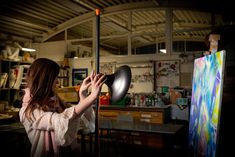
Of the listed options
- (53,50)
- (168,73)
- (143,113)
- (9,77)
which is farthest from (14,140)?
(168,73)

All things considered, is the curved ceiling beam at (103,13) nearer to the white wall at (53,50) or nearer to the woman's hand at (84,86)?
the white wall at (53,50)

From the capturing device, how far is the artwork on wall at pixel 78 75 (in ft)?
21.8

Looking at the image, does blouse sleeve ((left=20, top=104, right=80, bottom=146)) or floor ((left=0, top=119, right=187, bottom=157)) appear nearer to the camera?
blouse sleeve ((left=20, top=104, right=80, bottom=146))

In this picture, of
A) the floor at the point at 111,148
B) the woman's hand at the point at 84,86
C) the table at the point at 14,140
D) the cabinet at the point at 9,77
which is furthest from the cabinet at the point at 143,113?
the woman's hand at the point at 84,86

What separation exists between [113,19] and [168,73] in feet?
7.08

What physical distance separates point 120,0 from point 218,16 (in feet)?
7.98

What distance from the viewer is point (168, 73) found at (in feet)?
18.6

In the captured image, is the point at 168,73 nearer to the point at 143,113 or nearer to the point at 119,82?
the point at 143,113

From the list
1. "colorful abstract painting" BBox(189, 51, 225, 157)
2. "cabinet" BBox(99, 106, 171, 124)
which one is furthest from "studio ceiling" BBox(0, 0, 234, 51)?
"colorful abstract painting" BBox(189, 51, 225, 157)

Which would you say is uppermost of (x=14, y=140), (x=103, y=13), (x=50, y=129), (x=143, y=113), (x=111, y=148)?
(x=103, y=13)

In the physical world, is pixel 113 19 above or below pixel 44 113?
above

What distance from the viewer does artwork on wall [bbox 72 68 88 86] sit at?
6.63 m

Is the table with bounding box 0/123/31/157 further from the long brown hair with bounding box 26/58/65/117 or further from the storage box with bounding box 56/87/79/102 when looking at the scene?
the long brown hair with bounding box 26/58/65/117

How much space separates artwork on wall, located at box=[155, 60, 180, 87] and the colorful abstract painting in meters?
2.83
